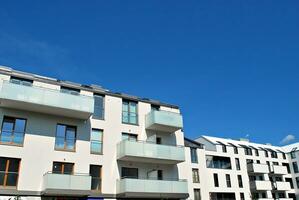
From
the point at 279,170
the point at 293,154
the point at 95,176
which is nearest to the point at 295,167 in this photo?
the point at 293,154

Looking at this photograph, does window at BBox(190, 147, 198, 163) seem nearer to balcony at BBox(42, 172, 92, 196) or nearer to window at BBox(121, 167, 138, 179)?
window at BBox(121, 167, 138, 179)

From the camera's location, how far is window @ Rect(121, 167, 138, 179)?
25.0 m

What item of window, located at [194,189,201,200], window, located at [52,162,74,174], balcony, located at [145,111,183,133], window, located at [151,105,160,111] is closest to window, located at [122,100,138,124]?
balcony, located at [145,111,183,133]

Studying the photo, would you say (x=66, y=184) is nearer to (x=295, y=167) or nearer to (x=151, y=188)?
(x=151, y=188)

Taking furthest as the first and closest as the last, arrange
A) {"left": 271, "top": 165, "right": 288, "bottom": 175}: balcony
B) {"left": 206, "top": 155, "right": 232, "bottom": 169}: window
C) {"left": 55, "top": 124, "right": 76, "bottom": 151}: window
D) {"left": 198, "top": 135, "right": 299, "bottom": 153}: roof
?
{"left": 271, "top": 165, "right": 288, "bottom": 175}: balcony
{"left": 198, "top": 135, "right": 299, "bottom": 153}: roof
{"left": 206, "top": 155, "right": 232, "bottom": 169}: window
{"left": 55, "top": 124, "right": 76, "bottom": 151}: window

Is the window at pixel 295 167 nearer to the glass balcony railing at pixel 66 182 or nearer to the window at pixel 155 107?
the window at pixel 155 107

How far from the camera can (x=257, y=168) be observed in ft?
159

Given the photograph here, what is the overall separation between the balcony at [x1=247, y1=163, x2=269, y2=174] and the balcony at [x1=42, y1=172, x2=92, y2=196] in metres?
33.8

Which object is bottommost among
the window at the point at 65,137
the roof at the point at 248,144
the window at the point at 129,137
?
the window at the point at 65,137

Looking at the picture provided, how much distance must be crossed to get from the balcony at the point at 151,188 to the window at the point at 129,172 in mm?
1117

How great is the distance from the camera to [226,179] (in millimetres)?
43125

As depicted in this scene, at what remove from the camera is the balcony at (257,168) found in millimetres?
48125

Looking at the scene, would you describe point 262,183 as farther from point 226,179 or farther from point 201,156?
point 201,156

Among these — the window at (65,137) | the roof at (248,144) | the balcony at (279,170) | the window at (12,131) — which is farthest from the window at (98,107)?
the balcony at (279,170)
